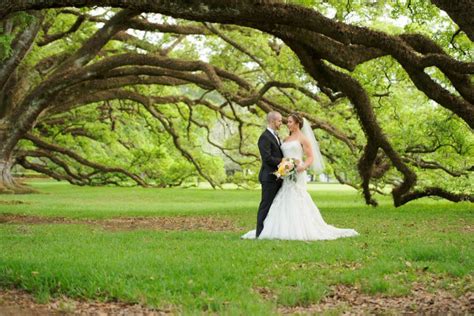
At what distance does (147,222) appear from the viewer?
53.3 ft

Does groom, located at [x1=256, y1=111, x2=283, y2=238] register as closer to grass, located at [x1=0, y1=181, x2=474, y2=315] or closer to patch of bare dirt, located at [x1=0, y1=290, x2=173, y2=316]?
grass, located at [x1=0, y1=181, x2=474, y2=315]

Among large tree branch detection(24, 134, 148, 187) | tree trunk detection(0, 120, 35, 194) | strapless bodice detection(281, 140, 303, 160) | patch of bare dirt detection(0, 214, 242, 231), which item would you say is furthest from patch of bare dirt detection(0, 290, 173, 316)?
large tree branch detection(24, 134, 148, 187)

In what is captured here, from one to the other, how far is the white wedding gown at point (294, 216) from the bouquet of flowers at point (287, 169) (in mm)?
137

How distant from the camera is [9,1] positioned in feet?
31.6

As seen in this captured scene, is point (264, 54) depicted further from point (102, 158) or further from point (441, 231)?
point (102, 158)

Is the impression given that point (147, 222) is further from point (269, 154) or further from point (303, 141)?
point (303, 141)

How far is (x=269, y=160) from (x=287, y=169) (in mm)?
411

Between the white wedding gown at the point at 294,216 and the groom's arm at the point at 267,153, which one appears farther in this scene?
the groom's arm at the point at 267,153

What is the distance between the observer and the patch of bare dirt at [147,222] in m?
14.7

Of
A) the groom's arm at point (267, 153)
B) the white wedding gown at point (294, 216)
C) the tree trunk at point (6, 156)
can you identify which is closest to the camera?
the white wedding gown at point (294, 216)

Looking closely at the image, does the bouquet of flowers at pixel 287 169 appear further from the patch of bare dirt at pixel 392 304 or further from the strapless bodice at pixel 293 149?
the patch of bare dirt at pixel 392 304

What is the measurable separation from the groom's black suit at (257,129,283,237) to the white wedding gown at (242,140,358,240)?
0.12 metres

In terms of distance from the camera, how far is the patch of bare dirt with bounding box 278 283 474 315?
6488 mm

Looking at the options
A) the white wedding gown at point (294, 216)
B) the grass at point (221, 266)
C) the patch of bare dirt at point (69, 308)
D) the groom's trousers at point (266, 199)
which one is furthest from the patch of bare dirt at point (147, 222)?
the patch of bare dirt at point (69, 308)
